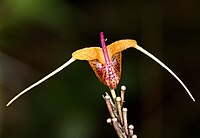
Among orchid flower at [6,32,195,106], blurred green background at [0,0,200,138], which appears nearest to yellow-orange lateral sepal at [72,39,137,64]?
orchid flower at [6,32,195,106]

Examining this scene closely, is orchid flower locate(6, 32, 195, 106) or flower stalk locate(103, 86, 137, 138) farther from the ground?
orchid flower locate(6, 32, 195, 106)

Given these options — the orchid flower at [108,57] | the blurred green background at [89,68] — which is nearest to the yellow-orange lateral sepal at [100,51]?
the orchid flower at [108,57]

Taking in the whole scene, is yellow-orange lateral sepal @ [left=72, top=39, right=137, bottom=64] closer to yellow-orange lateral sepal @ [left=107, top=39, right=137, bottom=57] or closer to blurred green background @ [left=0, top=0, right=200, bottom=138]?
yellow-orange lateral sepal @ [left=107, top=39, right=137, bottom=57]

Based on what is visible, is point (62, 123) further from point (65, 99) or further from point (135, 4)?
point (135, 4)

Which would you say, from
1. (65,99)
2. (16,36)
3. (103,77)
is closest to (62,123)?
(65,99)

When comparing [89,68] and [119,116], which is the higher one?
[89,68]

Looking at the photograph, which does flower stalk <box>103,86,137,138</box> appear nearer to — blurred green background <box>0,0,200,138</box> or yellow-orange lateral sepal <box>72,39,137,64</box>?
yellow-orange lateral sepal <box>72,39,137,64</box>

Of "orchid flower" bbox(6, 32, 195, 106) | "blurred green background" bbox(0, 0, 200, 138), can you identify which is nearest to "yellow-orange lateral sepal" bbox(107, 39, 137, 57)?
"orchid flower" bbox(6, 32, 195, 106)

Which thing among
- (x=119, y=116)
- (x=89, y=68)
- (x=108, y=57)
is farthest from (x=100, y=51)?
(x=89, y=68)

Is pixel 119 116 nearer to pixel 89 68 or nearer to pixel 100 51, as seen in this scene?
pixel 100 51

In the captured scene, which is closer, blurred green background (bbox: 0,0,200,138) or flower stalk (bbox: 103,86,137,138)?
flower stalk (bbox: 103,86,137,138)
